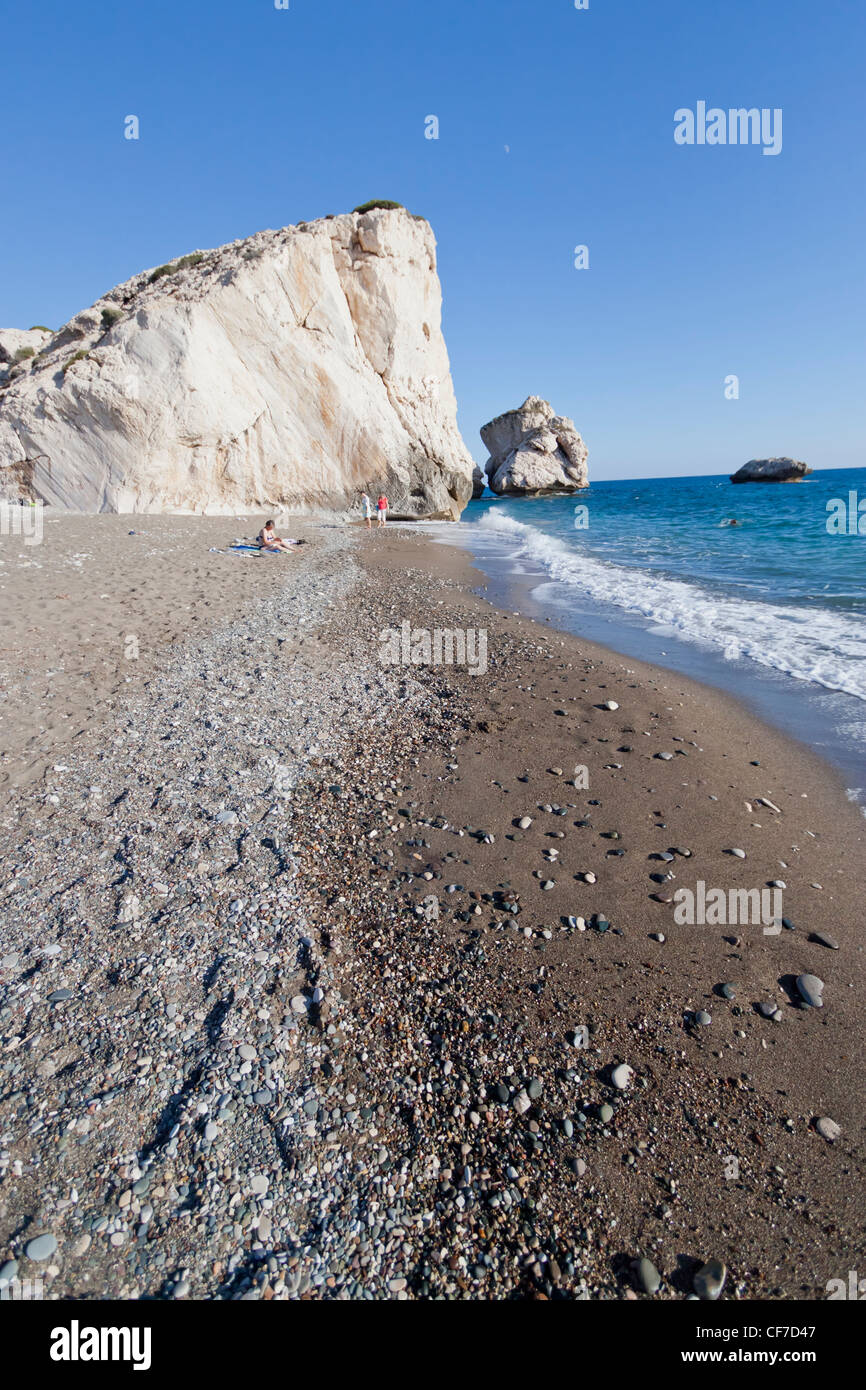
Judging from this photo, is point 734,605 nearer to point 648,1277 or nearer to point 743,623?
point 743,623

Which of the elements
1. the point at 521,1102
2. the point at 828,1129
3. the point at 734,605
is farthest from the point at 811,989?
the point at 734,605

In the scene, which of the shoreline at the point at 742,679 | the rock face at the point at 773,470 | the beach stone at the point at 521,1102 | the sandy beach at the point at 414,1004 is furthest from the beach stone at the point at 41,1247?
the rock face at the point at 773,470

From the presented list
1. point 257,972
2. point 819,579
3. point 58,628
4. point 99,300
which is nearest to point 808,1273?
point 257,972

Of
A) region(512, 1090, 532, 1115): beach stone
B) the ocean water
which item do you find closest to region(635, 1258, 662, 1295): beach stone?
region(512, 1090, 532, 1115): beach stone

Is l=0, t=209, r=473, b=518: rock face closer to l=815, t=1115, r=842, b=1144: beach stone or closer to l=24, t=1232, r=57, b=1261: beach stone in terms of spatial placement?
l=24, t=1232, r=57, b=1261: beach stone

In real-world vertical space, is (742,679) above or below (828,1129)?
above

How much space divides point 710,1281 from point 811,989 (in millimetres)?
2033

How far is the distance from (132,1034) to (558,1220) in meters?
2.46

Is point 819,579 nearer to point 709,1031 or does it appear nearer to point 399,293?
point 709,1031

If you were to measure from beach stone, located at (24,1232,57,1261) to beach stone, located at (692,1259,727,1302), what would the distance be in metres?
2.73

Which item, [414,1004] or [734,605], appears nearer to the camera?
[414,1004]

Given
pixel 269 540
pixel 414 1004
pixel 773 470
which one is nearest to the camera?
pixel 414 1004

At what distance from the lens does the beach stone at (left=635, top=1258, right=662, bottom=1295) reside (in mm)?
2541

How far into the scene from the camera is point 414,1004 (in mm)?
3758
